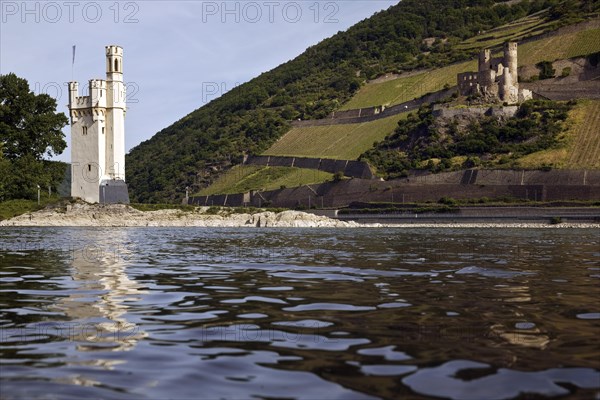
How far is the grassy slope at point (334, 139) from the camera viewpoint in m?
126

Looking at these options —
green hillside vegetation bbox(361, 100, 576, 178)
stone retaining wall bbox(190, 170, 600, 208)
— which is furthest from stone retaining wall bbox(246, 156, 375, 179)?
stone retaining wall bbox(190, 170, 600, 208)

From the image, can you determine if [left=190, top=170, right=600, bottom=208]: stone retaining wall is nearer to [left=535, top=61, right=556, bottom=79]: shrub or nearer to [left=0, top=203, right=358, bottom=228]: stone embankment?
[left=0, top=203, right=358, bottom=228]: stone embankment

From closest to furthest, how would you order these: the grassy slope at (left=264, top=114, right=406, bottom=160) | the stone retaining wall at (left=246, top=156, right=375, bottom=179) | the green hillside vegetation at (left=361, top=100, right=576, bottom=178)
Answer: the green hillside vegetation at (left=361, top=100, right=576, bottom=178)
the stone retaining wall at (left=246, top=156, right=375, bottom=179)
the grassy slope at (left=264, top=114, right=406, bottom=160)

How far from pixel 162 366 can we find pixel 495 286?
9.85m

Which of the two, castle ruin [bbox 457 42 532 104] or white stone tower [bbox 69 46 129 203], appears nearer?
white stone tower [bbox 69 46 129 203]

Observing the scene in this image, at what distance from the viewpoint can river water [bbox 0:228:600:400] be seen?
25.4 feet

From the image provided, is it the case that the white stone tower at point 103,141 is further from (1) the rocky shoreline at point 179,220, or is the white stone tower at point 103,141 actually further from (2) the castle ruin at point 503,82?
(2) the castle ruin at point 503,82

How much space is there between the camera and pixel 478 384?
25.3ft

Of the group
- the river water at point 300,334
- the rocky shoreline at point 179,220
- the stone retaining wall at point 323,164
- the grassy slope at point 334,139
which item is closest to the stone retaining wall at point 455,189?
the stone retaining wall at point 323,164

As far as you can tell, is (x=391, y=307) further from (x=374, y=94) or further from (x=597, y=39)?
(x=374, y=94)

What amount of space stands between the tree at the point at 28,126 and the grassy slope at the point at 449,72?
223ft

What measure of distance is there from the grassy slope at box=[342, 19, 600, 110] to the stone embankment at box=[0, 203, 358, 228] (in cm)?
5392

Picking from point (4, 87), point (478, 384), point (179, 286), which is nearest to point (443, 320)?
point (478, 384)

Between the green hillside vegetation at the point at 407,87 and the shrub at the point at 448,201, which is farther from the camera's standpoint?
the green hillside vegetation at the point at 407,87
